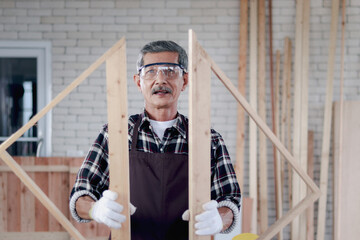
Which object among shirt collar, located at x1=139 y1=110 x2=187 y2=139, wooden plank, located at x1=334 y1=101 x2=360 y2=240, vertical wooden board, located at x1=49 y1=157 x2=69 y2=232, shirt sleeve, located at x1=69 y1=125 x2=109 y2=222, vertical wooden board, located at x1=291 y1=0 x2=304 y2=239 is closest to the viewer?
shirt sleeve, located at x1=69 y1=125 x2=109 y2=222

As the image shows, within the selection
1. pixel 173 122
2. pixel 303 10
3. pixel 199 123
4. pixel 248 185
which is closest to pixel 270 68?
pixel 303 10

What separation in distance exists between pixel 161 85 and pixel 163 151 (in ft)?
0.97

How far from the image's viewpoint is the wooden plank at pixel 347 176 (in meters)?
3.16

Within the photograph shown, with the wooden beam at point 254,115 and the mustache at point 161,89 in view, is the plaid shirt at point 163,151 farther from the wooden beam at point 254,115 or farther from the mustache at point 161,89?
the wooden beam at point 254,115

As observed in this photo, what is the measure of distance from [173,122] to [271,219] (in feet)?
7.84

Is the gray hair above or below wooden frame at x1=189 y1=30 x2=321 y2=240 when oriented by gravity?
above

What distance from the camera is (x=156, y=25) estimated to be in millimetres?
3439

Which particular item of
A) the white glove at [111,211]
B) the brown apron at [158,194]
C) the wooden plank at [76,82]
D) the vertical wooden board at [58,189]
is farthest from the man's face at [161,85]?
the vertical wooden board at [58,189]

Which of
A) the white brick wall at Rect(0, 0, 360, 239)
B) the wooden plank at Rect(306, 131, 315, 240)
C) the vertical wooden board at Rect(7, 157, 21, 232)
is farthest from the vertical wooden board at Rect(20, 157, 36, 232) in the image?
the wooden plank at Rect(306, 131, 315, 240)

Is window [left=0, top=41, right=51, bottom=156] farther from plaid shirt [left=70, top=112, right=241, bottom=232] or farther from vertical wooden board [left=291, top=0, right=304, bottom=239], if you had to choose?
vertical wooden board [left=291, top=0, right=304, bottom=239]

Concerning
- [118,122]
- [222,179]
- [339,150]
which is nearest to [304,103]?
[339,150]

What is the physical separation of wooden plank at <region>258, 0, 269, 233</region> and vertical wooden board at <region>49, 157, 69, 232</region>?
6.09 ft

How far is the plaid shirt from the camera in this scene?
1.40 metres

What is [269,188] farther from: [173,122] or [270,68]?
[173,122]
